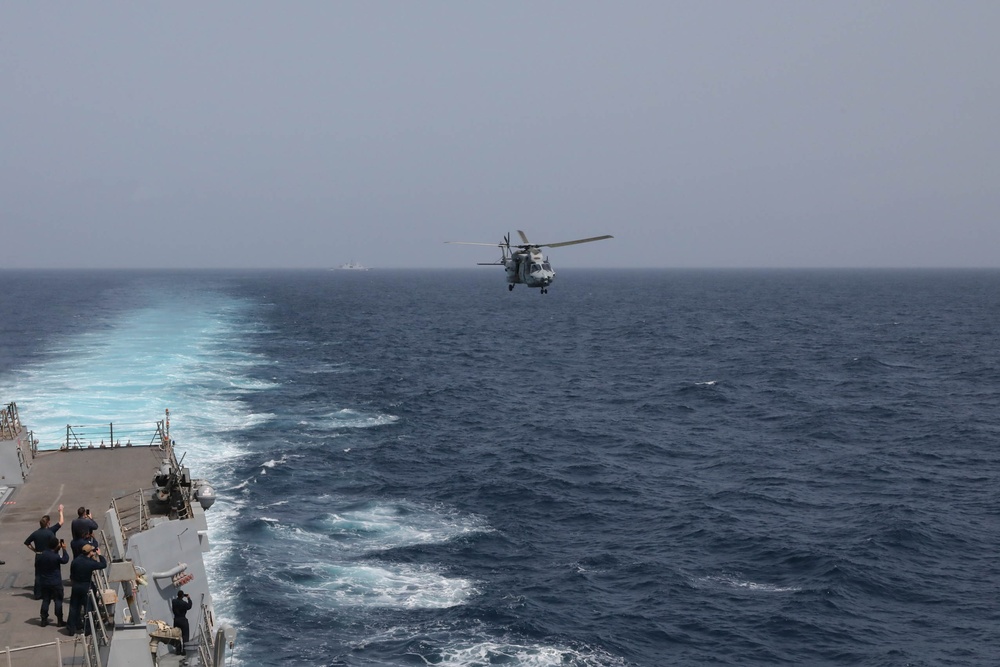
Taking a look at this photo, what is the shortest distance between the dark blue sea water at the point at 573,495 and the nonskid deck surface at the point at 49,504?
565 cm

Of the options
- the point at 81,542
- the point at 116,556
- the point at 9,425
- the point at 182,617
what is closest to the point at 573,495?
the point at 9,425

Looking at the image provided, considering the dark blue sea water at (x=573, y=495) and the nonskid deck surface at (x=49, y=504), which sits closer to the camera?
the nonskid deck surface at (x=49, y=504)

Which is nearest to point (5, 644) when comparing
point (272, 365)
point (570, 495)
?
point (570, 495)

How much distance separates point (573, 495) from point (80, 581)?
3121cm

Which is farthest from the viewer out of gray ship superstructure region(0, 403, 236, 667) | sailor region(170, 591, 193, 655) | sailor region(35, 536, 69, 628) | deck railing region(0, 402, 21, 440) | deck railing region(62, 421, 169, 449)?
deck railing region(62, 421, 169, 449)

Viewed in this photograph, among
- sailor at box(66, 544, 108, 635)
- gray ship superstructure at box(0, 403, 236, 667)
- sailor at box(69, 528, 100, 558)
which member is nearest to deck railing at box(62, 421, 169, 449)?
gray ship superstructure at box(0, 403, 236, 667)

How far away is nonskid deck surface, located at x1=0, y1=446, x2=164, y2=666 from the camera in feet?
58.2

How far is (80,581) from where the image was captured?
17.5m

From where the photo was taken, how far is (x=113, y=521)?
68.5ft

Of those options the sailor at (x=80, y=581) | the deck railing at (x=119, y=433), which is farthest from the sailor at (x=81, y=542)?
the deck railing at (x=119, y=433)

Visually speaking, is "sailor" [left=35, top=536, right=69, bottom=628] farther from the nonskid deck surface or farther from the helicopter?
the helicopter

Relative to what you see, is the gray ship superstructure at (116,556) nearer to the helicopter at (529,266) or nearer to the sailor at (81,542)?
the sailor at (81,542)

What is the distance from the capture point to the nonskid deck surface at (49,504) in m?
17.7

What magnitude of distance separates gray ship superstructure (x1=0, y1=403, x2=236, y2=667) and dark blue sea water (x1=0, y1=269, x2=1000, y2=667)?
581 cm
